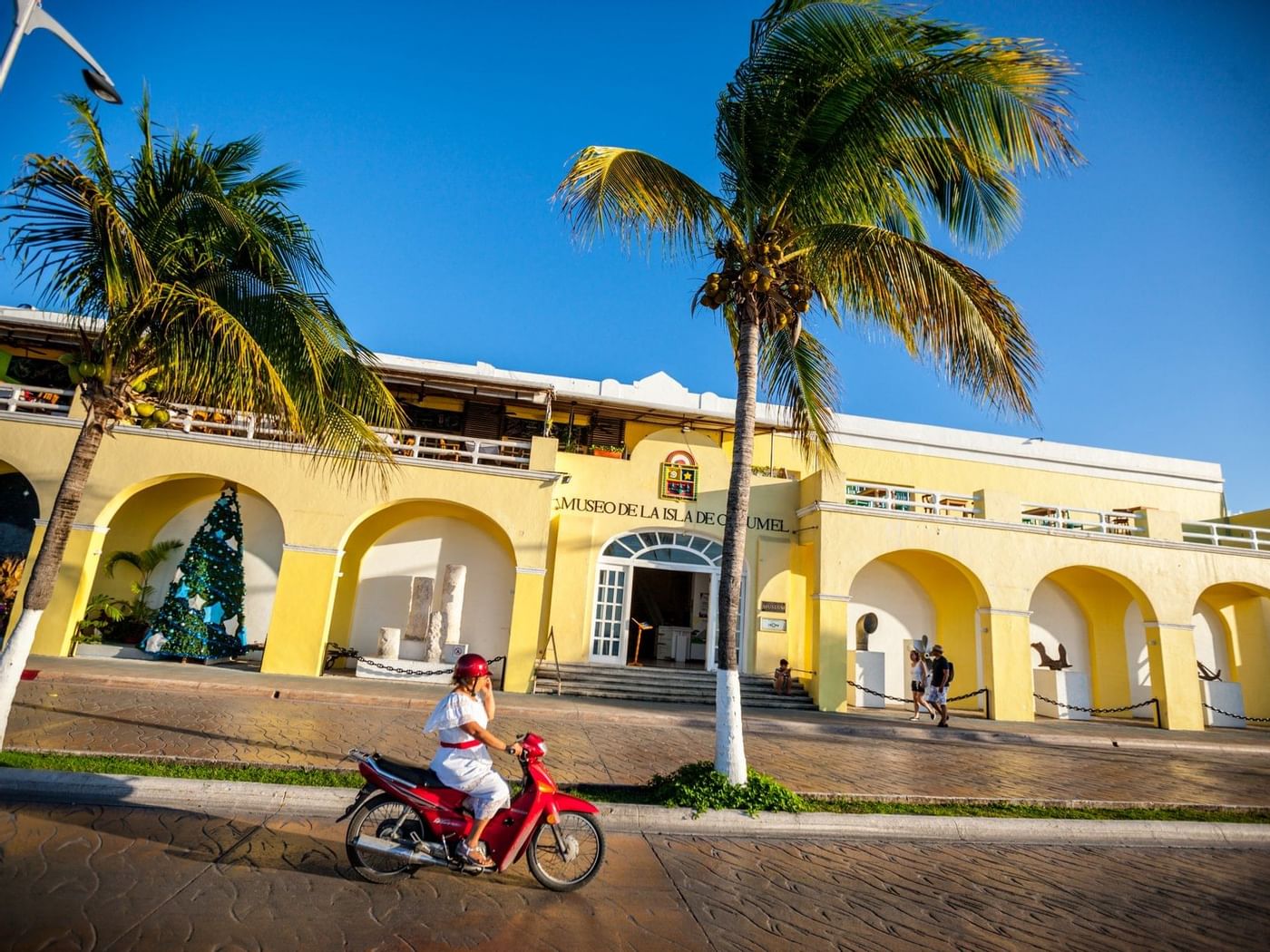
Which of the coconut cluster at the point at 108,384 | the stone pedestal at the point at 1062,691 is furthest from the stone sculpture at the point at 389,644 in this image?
the stone pedestal at the point at 1062,691

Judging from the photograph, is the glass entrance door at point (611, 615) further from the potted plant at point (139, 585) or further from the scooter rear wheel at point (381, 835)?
the scooter rear wheel at point (381, 835)

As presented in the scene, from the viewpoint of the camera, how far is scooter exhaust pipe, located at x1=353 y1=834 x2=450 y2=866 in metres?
4.22

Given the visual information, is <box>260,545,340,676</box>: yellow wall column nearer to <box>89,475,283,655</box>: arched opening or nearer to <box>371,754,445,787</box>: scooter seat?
<box>89,475,283,655</box>: arched opening

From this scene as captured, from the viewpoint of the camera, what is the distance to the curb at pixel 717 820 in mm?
5742

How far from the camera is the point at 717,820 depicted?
625cm

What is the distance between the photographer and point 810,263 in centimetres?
770

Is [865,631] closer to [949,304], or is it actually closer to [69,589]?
[949,304]

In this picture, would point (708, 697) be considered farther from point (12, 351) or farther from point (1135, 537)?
point (12, 351)

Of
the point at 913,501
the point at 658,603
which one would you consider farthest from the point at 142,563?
the point at 913,501

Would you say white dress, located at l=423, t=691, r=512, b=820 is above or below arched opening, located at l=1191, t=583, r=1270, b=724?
below

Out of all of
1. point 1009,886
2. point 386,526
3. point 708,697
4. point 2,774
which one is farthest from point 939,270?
point 386,526

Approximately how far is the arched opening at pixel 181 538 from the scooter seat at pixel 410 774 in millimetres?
13649

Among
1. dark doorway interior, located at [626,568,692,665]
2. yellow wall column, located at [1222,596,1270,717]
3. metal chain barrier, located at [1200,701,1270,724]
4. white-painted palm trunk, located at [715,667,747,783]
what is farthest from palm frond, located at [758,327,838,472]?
yellow wall column, located at [1222,596,1270,717]

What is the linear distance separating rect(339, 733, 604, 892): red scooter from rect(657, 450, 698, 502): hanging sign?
13310mm
